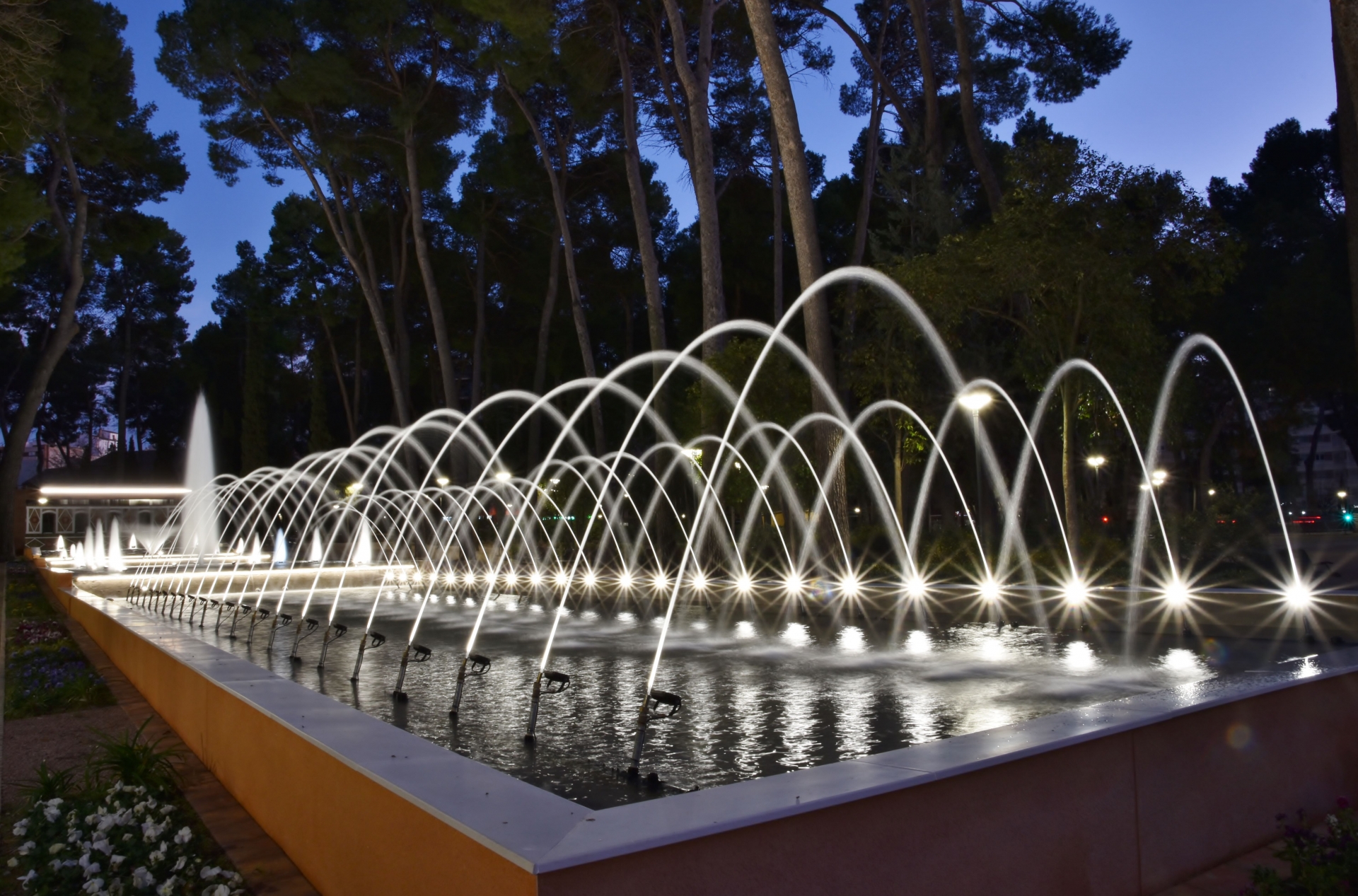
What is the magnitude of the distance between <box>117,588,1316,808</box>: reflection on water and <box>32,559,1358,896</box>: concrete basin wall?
1208 millimetres

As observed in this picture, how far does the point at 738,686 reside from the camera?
25.3 feet

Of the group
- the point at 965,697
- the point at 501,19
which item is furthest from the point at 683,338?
the point at 965,697

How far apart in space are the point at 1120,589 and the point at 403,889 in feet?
27.8

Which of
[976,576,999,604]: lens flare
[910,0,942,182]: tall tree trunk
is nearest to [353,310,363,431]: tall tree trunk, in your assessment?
[910,0,942,182]: tall tree trunk

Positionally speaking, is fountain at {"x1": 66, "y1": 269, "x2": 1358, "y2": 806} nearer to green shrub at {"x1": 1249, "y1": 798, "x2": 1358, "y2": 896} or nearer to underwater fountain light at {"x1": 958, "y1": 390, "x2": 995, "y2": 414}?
underwater fountain light at {"x1": 958, "y1": 390, "x2": 995, "y2": 414}

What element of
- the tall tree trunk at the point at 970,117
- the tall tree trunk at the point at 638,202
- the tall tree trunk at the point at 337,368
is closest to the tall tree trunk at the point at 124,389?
the tall tree trunk at the point at 337,368

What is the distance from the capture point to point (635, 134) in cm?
2464

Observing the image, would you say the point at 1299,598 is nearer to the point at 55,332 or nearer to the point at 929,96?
the point at 929,96

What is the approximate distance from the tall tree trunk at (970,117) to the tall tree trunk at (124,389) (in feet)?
158

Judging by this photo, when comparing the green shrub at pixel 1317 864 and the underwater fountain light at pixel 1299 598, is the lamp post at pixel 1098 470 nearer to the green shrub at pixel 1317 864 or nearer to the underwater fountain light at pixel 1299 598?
the underwater fountain light at pixel 1299 598

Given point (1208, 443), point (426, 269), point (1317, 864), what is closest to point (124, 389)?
point (426, 269)

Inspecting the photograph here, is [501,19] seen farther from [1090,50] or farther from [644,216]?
[1090,50]

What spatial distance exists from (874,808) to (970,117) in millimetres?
19869

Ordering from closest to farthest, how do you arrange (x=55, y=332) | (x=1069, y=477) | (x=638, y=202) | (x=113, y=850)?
(x=113, y=850)
(x=1069, y=477)
(x=638, y=202)
(x=55, y=332)
